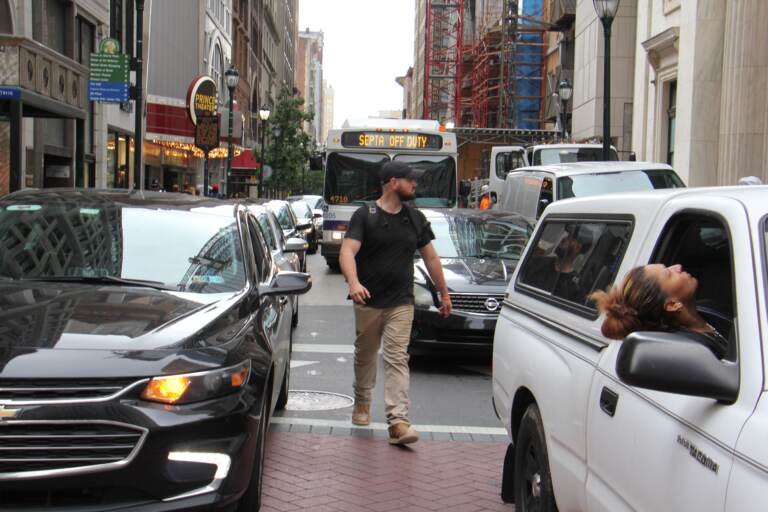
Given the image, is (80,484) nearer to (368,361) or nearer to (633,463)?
(633,463)

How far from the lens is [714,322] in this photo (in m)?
3.54

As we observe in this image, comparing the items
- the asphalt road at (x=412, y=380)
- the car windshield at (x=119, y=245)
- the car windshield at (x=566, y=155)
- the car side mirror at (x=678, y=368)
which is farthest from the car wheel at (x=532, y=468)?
the car windshield at (x=566, y=155)

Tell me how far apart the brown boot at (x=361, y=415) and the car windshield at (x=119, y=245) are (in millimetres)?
2010

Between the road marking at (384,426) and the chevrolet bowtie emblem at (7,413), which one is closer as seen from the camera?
the chevrolet bowtie emblem at (7,413)

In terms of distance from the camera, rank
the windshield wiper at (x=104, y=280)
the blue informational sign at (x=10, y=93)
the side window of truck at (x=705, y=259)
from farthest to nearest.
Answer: the blue informational sign at (x=10, y=93) → the windshield wiper at (x=104, y=280) → the side window of truck at (x=705, y=259)

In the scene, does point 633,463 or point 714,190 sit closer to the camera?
point 633,463

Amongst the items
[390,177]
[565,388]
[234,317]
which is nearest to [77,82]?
[390,177]

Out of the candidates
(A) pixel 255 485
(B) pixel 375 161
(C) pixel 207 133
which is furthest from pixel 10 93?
(A) pixel 255 485

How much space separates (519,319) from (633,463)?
198cm

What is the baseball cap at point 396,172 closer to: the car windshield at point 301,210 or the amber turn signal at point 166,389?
the amber turn signal at point 166,389

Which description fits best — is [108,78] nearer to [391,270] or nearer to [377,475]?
[391,270]

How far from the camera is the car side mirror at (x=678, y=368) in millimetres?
2443

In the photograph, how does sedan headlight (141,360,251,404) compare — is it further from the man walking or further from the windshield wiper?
the man walking

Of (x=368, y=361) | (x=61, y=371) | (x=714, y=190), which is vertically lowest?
(x=368, y=361)
